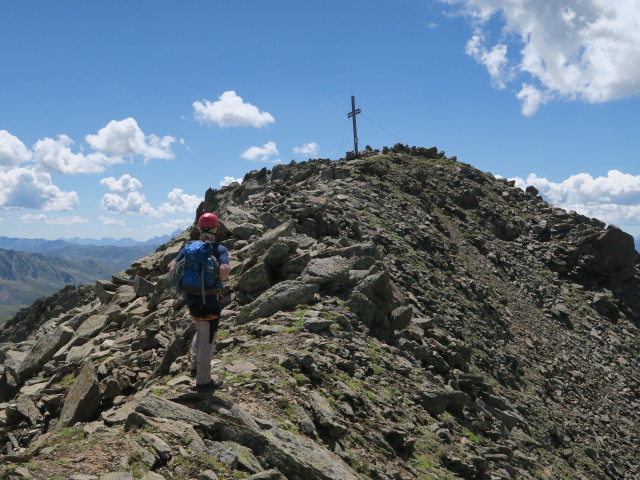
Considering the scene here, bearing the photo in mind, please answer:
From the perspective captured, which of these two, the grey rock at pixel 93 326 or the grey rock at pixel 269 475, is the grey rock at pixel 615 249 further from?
the grey rock at pixel 269 475

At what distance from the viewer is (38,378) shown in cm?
1819

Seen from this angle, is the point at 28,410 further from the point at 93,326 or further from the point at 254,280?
the point at 254,280

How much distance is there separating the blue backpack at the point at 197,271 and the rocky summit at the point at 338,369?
7.68ft

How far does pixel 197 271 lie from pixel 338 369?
5164mm

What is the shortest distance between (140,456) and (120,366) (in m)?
8.26

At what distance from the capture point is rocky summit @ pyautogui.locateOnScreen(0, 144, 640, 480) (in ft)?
30.7

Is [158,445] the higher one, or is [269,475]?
[158,445]

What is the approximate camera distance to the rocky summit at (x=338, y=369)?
935 centimetres

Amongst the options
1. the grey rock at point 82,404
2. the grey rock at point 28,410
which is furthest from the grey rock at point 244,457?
the grey rock at point 28,410

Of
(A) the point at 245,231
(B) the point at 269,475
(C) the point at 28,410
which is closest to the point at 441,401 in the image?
(B) the point at 269,475

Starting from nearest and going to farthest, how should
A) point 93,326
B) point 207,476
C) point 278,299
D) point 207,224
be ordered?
point 207,476
point 207,224
point 278,299
point 93,326

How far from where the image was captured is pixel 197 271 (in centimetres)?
1148

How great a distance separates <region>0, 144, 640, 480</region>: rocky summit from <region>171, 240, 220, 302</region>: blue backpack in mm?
2341

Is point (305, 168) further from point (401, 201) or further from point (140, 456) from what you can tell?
point (140, 456)
